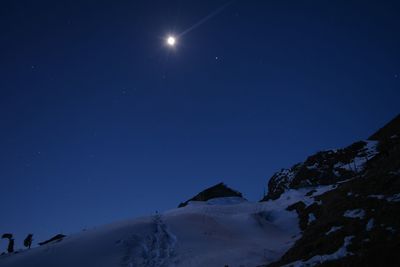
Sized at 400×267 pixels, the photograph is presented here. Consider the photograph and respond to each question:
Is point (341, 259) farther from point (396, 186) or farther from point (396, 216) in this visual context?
point (396, 186)

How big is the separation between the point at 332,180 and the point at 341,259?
170 ft

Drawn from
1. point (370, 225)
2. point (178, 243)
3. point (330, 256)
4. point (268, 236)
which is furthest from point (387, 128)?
point (330, 256)

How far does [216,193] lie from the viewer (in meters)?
83.4

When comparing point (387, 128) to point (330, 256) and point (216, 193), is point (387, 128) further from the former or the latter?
point (330, 256)

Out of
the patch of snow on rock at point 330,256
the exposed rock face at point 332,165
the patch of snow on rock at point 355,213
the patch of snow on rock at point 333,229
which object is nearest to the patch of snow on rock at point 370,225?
the patch of snow on rock at point 330,256

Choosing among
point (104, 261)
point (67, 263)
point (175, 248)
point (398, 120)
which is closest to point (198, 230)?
point (175, 248)

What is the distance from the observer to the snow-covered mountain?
16.1 metres

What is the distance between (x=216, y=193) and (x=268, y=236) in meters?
45.4

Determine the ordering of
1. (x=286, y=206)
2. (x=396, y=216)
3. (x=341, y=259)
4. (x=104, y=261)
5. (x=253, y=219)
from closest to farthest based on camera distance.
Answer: (x=341, y=259) → (x=396, y=216) → (x=104, y=261) → (x=253, y=219) → (x=286, y=206)

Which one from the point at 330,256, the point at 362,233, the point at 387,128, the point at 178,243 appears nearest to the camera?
the point at 330,256

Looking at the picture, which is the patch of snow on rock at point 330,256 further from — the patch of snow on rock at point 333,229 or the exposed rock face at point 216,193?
the exposed rock face at point 216,193

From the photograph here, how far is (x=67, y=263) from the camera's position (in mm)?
29672

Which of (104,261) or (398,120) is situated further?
(398,120)

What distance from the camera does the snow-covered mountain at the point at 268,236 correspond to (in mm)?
16094
